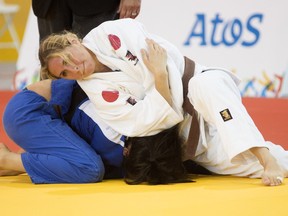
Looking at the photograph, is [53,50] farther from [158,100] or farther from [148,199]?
[148,199]

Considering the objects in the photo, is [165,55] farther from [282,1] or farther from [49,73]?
[282,1]

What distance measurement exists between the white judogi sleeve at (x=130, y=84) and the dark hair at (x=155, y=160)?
0.13 ft

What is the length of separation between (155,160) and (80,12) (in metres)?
1.04

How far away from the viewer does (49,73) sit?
297 centimetres

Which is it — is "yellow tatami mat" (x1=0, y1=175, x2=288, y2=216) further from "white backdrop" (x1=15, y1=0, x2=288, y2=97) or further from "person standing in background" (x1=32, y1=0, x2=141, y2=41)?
"white backdrop" (x1=15, y1=0, x2=288, y2=97)

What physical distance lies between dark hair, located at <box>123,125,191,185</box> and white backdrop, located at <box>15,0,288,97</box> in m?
2.59

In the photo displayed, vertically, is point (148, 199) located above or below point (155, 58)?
below

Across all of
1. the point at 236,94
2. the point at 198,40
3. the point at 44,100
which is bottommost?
the point at 198,40

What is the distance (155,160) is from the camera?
9.25 feet

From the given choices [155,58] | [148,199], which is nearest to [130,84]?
[155,58]

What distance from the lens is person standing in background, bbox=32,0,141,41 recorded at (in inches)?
137

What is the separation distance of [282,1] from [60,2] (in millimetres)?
2365

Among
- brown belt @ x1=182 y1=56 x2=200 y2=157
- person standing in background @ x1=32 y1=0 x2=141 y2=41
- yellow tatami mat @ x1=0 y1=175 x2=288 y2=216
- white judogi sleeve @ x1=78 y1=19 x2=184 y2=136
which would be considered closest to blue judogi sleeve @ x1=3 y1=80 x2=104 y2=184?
yellow tatami mat @ x1=0 y1=175 x2=288 y2=216

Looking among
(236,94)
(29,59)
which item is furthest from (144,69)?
(29,59)
